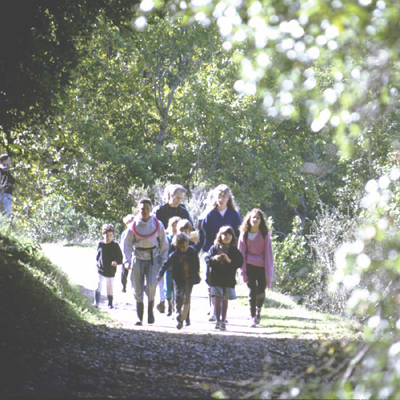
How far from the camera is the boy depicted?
11492mm

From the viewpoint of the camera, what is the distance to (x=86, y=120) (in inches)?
1171

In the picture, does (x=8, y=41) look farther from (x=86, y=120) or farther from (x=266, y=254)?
(x=86, y=120)

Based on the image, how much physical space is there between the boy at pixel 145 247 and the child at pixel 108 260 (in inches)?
104

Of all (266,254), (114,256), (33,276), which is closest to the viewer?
(33,276)

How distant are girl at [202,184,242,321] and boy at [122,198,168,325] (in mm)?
1236

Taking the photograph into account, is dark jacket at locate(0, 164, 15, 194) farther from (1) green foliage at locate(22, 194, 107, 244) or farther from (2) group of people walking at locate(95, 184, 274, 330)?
(1) green foliage at locate(22, 194, 107, 244)

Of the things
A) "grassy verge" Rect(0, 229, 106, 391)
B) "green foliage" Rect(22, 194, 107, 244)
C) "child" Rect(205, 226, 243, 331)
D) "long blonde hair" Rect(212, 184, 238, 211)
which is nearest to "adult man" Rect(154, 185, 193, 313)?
"long blonde hair" Rect(212, 184, 238, 211)

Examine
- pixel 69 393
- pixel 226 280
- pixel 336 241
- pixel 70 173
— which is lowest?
pixel 69 393

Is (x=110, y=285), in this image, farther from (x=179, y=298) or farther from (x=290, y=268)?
(x=290, y=268)

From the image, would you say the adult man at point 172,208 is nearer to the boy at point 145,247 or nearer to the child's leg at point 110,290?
the boy at point 145,247

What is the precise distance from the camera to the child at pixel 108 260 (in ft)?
46.8

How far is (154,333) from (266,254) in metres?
2.59

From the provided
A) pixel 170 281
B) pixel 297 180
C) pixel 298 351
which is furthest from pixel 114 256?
pixel 297 180

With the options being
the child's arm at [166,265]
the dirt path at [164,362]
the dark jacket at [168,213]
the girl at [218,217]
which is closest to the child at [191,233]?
the girl at [218,217]
